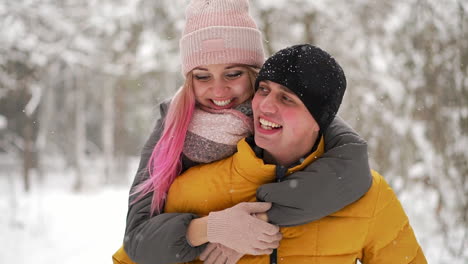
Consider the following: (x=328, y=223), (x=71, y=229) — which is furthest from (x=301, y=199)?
(x=71, y=229)

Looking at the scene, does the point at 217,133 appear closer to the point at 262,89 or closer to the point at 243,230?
the point at 262,89

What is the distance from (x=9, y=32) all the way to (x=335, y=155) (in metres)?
6.56

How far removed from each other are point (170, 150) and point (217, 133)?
0.22 m

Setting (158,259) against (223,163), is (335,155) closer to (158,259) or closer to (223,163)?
(223,163)

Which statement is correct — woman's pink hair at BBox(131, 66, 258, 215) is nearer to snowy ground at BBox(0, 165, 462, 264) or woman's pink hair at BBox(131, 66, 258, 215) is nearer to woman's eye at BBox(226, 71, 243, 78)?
woman's eye at BBox(226, 71, 243, 78)

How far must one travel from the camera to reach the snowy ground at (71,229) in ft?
16.3

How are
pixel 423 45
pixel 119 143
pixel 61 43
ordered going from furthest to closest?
pixel 119 143, pixel 61 43, pixel 423 45

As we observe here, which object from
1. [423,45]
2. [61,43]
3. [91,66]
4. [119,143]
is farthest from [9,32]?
[119,143]

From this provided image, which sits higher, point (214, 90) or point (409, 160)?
point (214, 90)

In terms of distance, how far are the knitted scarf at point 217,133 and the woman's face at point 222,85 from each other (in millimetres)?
49

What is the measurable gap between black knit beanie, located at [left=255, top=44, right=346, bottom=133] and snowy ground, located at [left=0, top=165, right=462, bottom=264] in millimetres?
3652

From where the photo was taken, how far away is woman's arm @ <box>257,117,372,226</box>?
1461 mm

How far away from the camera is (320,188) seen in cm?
147

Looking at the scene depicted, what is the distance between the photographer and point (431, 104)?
4.48 meters
